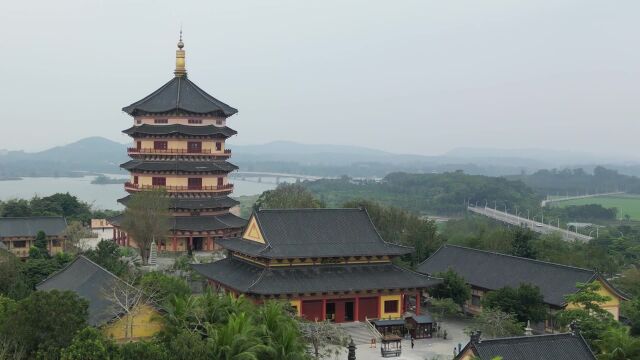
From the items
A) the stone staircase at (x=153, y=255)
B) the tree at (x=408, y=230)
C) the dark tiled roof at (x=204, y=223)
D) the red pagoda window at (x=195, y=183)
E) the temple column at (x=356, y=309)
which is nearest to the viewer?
the temple column at (x=356, y=309)

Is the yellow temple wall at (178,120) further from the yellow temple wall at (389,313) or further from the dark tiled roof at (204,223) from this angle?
the yellow temple wall at (389,313)

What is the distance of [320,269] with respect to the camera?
39.2 meters

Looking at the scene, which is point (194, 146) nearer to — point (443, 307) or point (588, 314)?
point (443, 307)

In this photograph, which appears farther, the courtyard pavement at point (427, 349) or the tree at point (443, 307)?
the tree at point (443, 307)

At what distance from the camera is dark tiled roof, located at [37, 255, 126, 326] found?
28086 millimetres

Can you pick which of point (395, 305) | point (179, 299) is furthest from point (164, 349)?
point (395, 305)

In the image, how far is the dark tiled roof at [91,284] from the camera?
28.1 metres

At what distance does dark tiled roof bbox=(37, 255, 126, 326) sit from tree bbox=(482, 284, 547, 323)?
18.8m

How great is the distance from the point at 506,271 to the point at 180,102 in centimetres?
2773

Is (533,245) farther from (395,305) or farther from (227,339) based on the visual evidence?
(227,339)

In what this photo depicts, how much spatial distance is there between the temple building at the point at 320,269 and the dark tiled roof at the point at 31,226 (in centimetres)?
2246

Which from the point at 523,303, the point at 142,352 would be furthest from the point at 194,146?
the point at 142,352

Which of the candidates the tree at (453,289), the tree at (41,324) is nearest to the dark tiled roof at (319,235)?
the tree at (453,289)

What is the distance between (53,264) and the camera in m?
42.4
